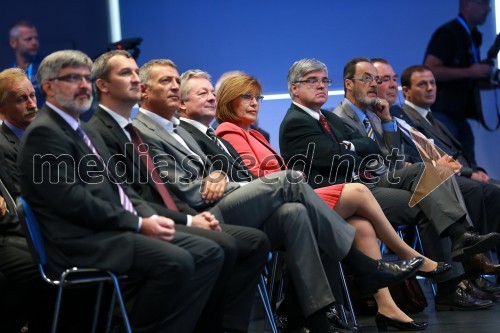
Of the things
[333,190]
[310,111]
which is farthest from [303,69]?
[333,190]

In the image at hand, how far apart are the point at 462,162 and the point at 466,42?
5.88 ft

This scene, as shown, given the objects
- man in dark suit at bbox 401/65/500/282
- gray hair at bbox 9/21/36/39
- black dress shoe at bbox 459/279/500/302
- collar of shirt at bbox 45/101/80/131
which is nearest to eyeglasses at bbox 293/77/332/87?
man in dark suit at bbox 401/65/500/282

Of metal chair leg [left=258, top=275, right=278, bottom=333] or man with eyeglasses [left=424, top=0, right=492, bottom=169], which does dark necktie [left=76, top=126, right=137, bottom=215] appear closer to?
metal chair leg [left=258, top=275, right=278, bottom=333]

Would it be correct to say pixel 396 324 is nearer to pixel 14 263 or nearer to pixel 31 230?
pixel 14 263

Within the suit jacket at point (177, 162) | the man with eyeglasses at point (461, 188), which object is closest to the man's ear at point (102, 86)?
the suit jacket at point (177, 162)

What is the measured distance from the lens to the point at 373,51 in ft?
26.9

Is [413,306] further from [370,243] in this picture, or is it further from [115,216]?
[115,216]

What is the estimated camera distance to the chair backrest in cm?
347

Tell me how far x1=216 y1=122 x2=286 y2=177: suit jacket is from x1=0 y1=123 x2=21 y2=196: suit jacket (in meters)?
1.20

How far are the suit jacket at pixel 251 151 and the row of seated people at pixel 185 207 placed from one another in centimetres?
5

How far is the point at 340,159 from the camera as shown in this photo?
5219 millimetres

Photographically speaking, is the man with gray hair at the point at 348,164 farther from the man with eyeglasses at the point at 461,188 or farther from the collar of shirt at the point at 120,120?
the collar of shirt at the point at 120,120

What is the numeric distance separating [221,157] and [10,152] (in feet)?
3.35

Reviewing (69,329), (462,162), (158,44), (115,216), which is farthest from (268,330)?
(158,44)
